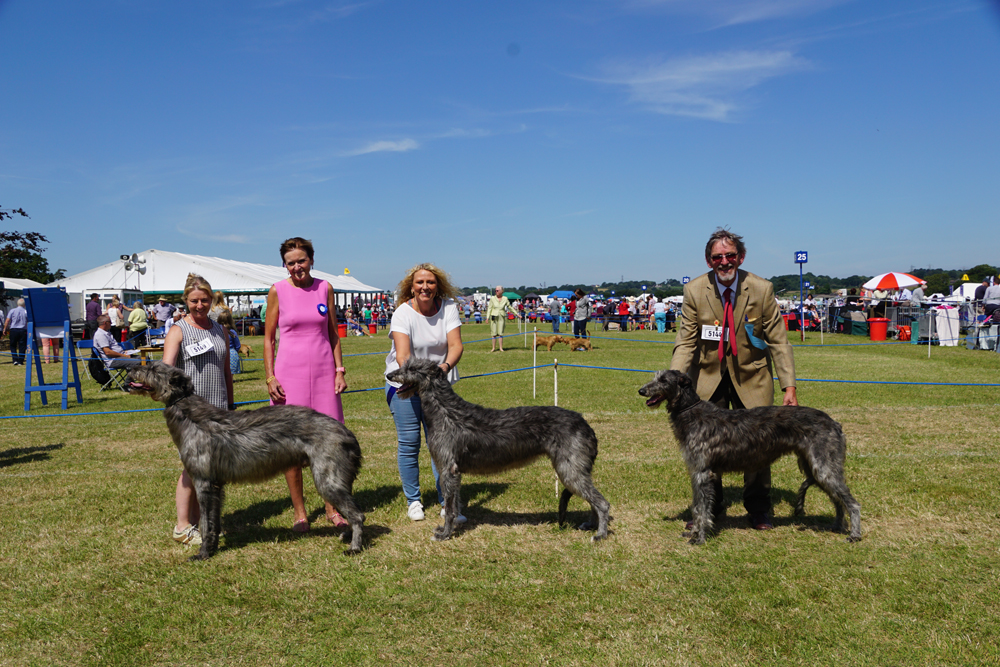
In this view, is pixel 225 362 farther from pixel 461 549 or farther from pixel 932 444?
pixel 932 444

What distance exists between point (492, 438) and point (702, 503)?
1.67 metres

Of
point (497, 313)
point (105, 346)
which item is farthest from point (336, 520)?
point (497, 313)

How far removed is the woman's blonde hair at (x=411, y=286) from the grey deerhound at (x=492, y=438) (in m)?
0.76

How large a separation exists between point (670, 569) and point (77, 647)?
368 centimetres

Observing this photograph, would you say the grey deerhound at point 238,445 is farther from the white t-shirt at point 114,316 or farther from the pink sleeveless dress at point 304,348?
the white t-shirt at point 114,316

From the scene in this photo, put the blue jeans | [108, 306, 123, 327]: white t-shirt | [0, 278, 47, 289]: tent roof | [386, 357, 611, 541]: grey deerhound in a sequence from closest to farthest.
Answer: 1. [386, 357, 611, 541]: grey deerhound
2. the blue jeans
3. [108, 306, 123, 327]: white t-shirt
4. [0, 278, 47, 289]: tent roof

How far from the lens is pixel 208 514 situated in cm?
492

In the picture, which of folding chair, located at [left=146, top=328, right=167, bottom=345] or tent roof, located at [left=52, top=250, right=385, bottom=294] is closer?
folding chair, located at [left=146, top=328, right=167, bottom=345]

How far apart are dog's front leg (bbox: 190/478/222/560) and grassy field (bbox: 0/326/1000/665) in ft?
0.37

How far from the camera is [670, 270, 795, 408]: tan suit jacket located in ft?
17.3

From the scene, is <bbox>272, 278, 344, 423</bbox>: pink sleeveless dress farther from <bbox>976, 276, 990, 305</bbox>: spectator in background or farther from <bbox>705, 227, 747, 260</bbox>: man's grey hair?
<bbox>976, 276, 990, 305</bbox>: spectator in background

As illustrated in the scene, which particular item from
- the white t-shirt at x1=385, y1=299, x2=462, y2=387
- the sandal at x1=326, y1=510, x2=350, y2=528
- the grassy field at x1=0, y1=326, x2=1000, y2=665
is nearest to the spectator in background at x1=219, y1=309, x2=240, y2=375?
the grassy field at x1=0, y1=326, x2=1000, y2=665

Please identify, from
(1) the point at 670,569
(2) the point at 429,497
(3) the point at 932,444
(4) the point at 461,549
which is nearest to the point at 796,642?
(1) the point at 670,569

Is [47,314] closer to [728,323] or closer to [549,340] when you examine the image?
[728,323]
